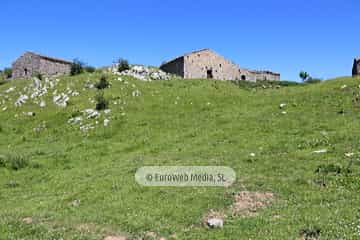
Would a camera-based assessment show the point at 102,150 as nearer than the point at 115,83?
Yes

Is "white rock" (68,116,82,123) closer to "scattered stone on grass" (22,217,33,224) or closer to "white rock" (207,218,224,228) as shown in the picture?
"scattered stone on grass" (22,217,33,224)

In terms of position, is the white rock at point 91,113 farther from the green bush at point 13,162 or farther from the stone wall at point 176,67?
the stone wall at point 176,67

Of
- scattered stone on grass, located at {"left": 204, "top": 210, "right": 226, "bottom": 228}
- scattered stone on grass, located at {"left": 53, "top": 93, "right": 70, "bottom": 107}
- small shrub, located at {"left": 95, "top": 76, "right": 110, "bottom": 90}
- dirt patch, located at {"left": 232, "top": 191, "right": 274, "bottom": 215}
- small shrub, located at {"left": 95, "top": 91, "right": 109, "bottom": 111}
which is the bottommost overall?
scattered stone on grass, located at {"left": 204, "top": 210, "right": 226, "bottom": 228}

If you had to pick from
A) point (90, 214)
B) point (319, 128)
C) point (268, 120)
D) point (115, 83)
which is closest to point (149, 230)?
point (90, 214)

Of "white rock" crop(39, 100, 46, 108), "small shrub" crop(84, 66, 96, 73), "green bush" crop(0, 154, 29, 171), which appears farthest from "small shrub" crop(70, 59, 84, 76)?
"green bush" crop(0, 154, 29, 171)

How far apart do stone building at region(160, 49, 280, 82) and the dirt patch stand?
42.1 metres

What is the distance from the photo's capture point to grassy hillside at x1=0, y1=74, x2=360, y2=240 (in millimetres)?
11273

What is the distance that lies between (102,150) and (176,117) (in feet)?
27.5

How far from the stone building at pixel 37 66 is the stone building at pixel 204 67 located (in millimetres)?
15208

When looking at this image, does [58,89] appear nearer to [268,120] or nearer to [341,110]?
[268,120]

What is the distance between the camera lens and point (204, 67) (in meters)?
56.6

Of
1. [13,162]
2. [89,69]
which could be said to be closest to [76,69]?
[89,69]

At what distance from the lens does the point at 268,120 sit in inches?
1024

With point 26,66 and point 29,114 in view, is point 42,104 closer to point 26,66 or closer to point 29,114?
point 29,114
